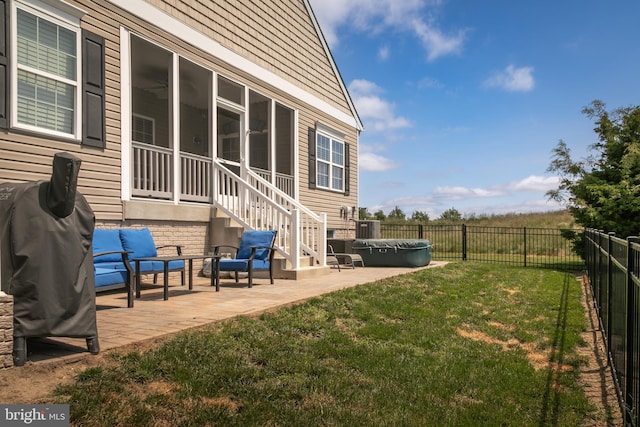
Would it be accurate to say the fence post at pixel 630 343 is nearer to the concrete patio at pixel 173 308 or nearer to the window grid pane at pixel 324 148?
the concrete patio at pixel 173 308

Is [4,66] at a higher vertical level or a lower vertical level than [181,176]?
higher

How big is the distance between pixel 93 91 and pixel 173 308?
3.64 meters

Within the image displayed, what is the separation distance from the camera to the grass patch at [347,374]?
306cm

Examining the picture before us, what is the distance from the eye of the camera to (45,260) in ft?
11.7

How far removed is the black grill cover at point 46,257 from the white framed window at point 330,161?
10.4 m

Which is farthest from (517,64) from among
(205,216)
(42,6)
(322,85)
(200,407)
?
(200,407)

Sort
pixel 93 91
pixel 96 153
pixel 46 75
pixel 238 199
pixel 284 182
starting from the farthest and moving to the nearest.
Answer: pixel 284 182
pixel 238 199
pixel 96 153
pixel 93 91
pixel 46 75

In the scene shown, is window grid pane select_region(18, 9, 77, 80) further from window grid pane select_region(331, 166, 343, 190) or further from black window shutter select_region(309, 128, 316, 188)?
window grid pane select_region(331, 166, 343, 190)

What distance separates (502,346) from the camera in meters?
5.07

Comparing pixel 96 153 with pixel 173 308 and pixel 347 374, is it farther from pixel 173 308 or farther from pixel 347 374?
pixel 347 374

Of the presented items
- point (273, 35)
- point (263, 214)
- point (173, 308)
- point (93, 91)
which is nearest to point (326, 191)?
point (273, 35)

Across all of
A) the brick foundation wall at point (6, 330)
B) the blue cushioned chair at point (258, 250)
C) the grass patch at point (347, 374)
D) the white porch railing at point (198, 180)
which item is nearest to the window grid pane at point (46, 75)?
the white porch railing at point (198, 180)

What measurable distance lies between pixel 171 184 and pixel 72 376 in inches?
231

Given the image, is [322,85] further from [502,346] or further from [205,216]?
[502,346]
